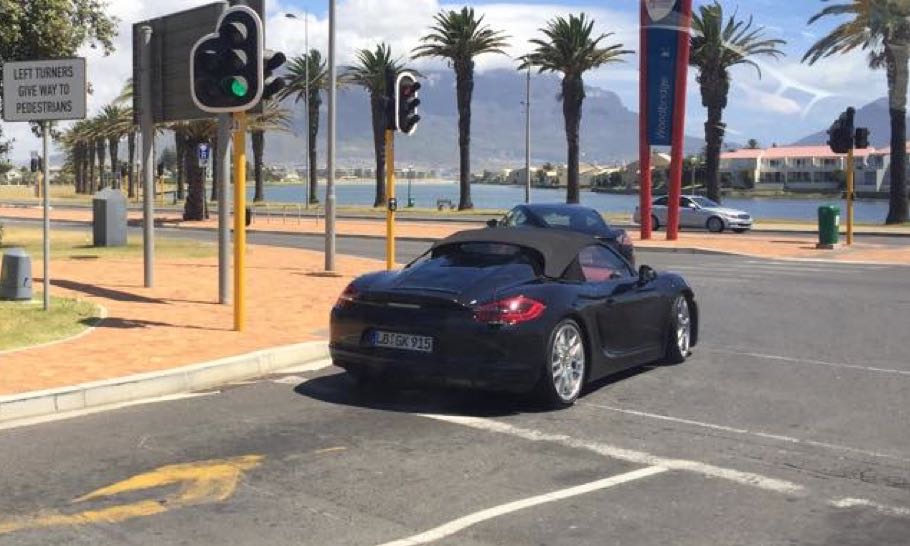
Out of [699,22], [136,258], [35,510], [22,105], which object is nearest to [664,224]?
[699,22]

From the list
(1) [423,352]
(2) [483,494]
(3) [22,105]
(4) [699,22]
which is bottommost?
(2) [483,494]

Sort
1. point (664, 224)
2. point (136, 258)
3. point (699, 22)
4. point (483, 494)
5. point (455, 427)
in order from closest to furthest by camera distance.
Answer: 1. point (483, 494)
2. point (455, 427)
3. point (136, 258)
4. point (664, 224)
5. point (699, 22)

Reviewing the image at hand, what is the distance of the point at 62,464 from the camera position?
19.4 ft

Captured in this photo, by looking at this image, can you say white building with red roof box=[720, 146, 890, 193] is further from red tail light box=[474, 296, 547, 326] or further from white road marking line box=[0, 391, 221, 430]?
white road marking line box=[0, 391, 221, 430]

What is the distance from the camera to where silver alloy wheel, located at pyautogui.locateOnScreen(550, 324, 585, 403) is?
7383 millimetres

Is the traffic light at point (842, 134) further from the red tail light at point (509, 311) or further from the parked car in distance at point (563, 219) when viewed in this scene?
the red tail light at point (509, 311)

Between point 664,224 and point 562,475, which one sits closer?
point 562,475

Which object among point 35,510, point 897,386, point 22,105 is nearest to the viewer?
point 35,510

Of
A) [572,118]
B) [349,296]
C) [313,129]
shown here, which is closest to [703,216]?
[572,118]

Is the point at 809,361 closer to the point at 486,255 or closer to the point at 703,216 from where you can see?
the point at 486,255

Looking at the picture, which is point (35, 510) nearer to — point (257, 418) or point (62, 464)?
point (62, 464)

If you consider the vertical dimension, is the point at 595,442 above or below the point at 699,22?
below

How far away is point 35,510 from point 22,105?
25.3 ft

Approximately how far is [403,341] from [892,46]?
135 ft
